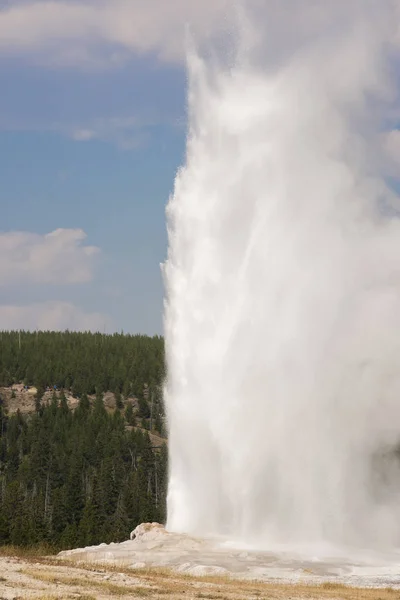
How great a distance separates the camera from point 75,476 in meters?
101

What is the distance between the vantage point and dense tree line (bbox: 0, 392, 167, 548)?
76875mm

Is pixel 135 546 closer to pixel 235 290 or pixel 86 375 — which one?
pixel 235 290

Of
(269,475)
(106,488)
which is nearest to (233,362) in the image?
(269,475)

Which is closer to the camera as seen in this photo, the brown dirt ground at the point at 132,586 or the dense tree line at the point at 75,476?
the brown dirt ground at the point at 132,586

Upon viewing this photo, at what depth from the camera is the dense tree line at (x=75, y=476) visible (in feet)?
252

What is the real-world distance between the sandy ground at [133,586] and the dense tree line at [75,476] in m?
34.2

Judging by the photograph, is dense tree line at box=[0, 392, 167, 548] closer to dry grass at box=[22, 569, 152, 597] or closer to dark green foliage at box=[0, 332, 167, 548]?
dark green foliage at box=[0, 332, 167, 548]

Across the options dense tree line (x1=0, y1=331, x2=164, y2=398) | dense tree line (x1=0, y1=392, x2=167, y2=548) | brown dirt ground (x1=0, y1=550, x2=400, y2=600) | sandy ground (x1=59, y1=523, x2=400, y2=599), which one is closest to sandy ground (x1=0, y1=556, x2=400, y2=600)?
brown dirt ground (x1=0, y1=550, x2=400, y2=600)

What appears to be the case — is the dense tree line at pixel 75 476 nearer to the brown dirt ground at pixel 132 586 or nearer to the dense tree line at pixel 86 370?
the dense tree line at pixel 86 370

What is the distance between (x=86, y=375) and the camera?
595 ft

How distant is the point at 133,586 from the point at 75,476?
76455 millimetres

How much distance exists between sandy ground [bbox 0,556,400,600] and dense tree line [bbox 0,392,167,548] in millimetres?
34198

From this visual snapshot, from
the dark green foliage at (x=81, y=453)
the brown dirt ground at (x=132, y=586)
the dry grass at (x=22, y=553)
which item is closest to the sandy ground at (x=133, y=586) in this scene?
the brown dirt ground at (x=132, y=586)

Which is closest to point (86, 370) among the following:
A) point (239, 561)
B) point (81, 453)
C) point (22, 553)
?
point (81, 453)
